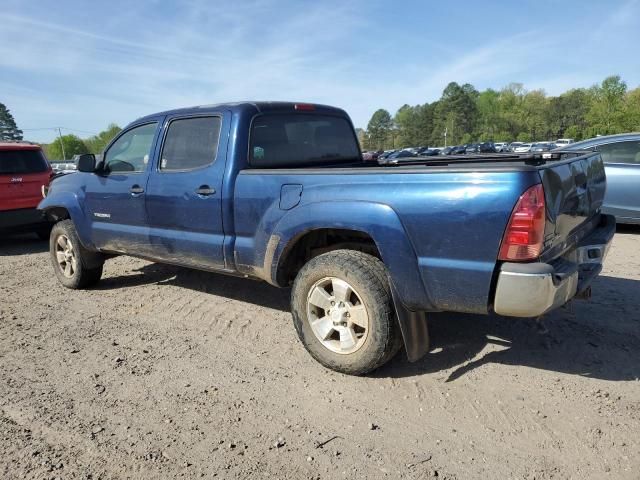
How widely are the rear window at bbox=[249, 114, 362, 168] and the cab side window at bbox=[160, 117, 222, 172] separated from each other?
35 cm

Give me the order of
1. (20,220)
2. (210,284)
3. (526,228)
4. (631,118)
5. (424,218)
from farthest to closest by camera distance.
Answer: (631,118), (20,220), (210,284), (424,218), (526,228)

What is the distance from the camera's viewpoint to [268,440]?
2.84 metres

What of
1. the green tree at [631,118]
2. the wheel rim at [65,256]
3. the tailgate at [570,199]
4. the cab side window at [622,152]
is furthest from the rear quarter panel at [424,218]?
the green tree at [631,118]

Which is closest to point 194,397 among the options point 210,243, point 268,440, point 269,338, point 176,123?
point 268,440

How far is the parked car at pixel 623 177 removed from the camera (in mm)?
7672

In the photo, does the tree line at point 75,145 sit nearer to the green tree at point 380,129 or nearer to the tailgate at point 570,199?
the green tree at point 380,129

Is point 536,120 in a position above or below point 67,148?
below

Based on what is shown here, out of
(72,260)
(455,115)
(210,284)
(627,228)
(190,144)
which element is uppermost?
(455,115)

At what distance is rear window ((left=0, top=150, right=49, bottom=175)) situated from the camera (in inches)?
332

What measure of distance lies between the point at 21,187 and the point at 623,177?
31.1 feet

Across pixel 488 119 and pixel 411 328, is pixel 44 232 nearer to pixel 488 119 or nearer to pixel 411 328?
pixel 411 328

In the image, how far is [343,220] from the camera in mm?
3264

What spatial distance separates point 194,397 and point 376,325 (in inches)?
49.4

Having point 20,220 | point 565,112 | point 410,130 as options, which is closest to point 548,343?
point 20,220
